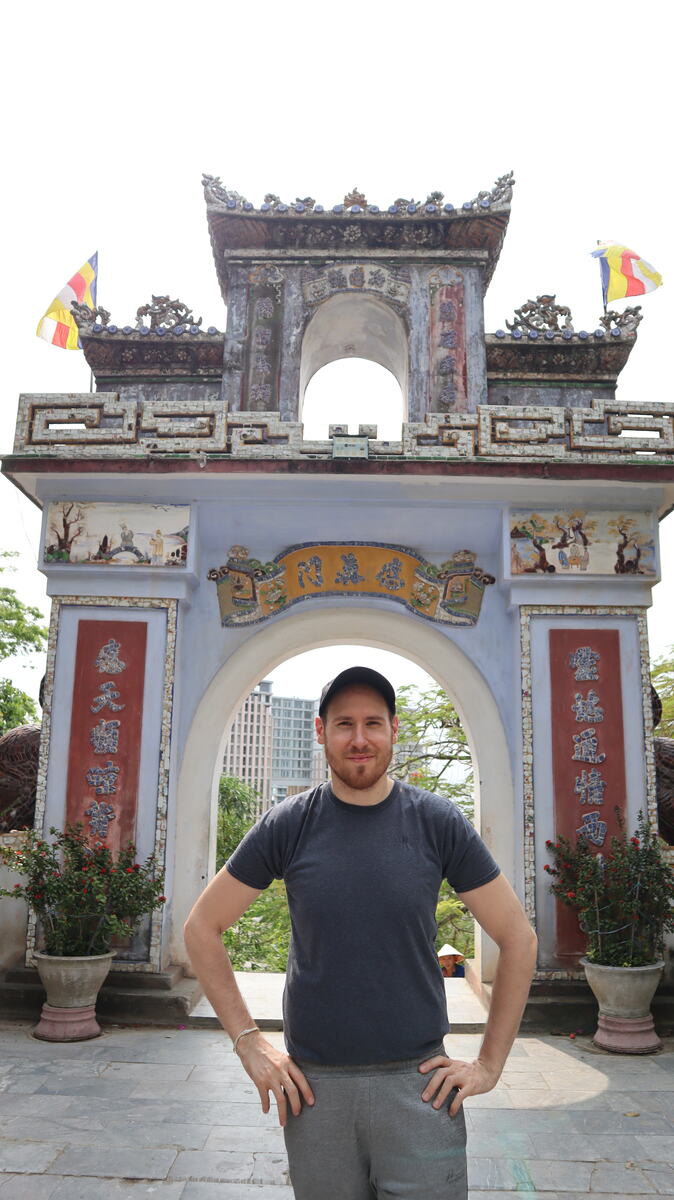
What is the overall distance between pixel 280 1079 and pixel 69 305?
7.63 meters

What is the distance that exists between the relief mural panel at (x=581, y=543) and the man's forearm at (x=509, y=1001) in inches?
183

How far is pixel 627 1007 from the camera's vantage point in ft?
17.5

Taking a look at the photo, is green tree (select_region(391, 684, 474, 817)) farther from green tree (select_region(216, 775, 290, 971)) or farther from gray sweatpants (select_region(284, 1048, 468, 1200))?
gray sweatpants (select_region(284, 1048, 468, 1200))

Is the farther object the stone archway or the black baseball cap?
the stone archway

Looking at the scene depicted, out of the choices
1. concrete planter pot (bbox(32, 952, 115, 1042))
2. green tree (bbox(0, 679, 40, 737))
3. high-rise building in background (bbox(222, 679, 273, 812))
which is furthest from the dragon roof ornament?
high-rise building in background (bbox(222, 679, 273, 812))

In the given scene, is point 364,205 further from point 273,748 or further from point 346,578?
point 273,748

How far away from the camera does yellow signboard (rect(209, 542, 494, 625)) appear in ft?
22.3

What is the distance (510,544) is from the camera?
643cm

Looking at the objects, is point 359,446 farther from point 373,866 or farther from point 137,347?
point 373,866

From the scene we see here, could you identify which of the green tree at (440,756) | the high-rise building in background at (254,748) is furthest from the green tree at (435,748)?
the high-rise building in background at (254,748)

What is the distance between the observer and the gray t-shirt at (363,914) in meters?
1.84

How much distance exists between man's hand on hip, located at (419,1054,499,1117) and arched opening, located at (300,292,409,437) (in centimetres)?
633

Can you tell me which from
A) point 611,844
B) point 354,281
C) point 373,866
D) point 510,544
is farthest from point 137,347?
point 373,866

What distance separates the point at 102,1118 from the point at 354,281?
6.50m
